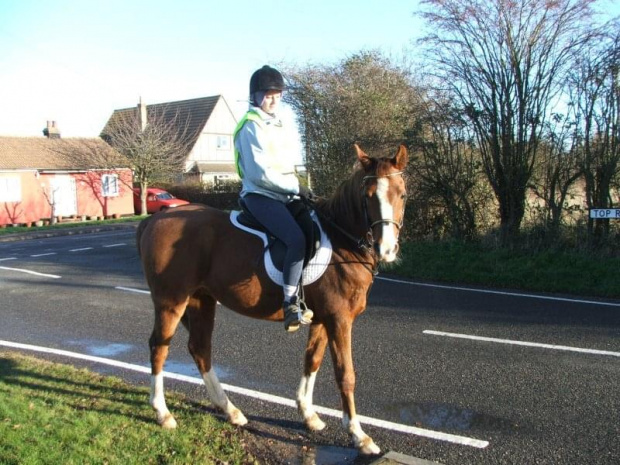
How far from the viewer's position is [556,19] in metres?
12.5

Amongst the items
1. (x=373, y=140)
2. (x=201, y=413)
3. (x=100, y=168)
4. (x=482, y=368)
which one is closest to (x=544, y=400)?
(x=482, y=368)

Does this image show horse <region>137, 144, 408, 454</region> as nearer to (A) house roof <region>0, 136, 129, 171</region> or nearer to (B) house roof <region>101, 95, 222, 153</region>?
(A) house roof <region>0, 136, 129, 171</region>

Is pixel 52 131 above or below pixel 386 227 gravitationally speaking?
above

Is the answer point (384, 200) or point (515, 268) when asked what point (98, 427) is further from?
point (515, 268)

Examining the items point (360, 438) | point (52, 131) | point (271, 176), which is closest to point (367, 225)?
point (271, 176)

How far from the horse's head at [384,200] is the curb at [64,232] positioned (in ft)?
77.9

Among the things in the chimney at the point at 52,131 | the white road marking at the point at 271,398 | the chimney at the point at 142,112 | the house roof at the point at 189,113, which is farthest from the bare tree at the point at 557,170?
the house roof at the point at 189,113

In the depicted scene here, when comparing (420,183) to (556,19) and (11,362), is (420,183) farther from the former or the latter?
(11,362)

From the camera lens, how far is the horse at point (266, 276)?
420 cm

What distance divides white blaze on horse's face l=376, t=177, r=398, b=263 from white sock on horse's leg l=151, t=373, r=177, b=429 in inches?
92.3

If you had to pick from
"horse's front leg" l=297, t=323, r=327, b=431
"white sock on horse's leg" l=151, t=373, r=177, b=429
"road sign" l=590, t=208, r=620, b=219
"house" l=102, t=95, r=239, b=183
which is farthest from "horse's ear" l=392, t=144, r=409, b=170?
"house" l=102, t=95, r=239, b=183

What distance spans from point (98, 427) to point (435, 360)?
3.76 metres

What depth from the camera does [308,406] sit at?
4891 millimetres

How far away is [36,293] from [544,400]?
9857mm
